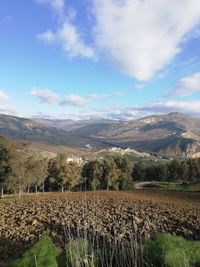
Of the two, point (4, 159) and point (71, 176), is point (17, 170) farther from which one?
point (71, 176)

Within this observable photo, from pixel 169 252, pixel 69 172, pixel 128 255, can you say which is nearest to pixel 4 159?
pixel 69 172

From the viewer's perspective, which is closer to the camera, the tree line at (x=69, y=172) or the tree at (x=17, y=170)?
the tree at (x=17, y=170)

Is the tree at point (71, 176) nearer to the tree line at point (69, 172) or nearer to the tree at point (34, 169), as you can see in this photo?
the tree line at point (69, 172)

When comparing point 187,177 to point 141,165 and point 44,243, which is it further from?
point 44,243

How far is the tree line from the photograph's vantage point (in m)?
64.5

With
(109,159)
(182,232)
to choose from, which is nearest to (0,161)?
(109,159)

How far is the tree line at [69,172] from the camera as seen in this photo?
64.5 meters

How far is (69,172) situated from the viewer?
262 ft

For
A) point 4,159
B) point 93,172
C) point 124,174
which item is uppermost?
point 4,159

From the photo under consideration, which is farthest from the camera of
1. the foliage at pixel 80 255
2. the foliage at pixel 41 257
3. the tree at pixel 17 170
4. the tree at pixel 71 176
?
Answer: the tree at pixel 71 176

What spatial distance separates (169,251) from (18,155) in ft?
183

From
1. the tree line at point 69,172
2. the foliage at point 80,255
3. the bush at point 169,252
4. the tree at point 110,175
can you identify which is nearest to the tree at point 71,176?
the tree line at point 69,172

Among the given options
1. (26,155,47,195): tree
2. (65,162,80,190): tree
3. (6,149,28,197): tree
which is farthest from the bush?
(65,162,80,190): tree

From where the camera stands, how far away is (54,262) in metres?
10.9
